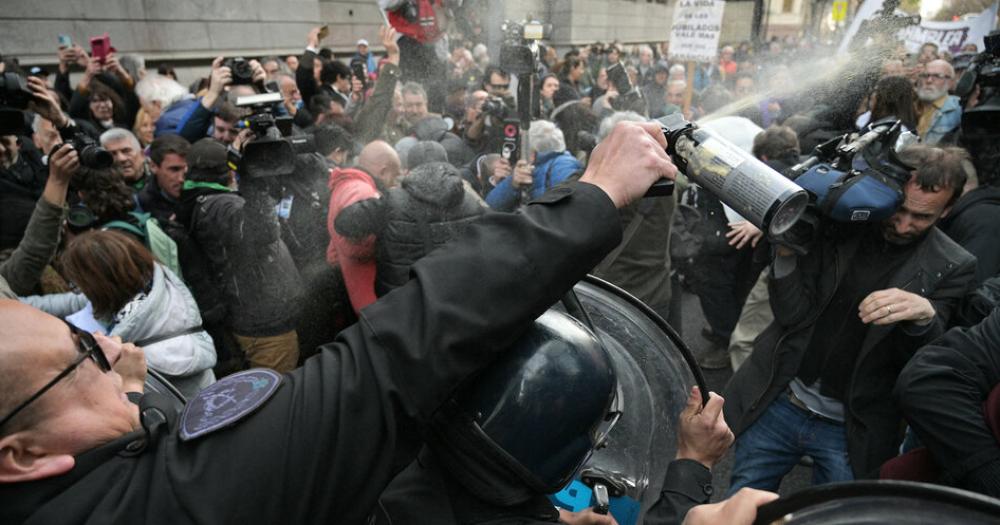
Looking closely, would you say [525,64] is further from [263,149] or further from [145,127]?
[145,127]

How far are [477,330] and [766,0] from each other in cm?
3317

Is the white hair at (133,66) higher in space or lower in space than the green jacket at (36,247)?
higher

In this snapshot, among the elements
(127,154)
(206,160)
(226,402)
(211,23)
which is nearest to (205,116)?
(127,154)

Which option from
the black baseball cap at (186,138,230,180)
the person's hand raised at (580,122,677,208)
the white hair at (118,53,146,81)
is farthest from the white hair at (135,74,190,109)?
the person's hand raised at (580,122,677,208)

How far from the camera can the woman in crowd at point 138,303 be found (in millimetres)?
A: 2344

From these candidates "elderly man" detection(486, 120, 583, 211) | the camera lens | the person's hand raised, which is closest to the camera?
the person's hand raised

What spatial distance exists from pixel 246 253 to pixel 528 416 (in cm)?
236

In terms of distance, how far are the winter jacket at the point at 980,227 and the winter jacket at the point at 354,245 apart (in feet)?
9.49

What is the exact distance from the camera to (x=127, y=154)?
3.75m

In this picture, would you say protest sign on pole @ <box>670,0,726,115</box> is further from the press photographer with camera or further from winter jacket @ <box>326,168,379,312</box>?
the press photographer with camera

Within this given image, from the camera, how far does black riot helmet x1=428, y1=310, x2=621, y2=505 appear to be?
43.8 inches

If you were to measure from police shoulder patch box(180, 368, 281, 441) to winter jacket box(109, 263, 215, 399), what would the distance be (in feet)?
5.08

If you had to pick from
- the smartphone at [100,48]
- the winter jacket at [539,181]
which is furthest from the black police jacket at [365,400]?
the smartphone at [100,48]

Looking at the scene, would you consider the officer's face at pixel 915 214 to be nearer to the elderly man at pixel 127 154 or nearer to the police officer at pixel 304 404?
the police officer at pixel 304 404
